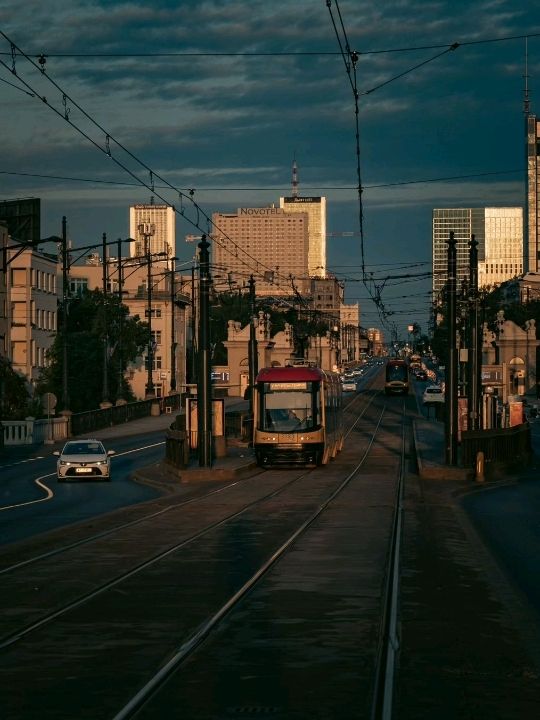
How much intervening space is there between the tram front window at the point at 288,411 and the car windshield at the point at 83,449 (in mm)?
5498

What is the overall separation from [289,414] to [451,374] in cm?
575

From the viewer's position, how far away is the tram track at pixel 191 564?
39.7 feet

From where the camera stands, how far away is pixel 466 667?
11234 millimetres

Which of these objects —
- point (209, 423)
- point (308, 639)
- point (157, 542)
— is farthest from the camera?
point (209, 423)

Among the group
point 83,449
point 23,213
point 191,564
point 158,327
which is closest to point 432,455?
point 83,449

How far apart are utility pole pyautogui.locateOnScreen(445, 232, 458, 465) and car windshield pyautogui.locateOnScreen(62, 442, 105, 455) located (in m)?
11.0

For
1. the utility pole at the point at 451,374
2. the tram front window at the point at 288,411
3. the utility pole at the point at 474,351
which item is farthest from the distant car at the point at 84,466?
the utility pole at the point at 474,351

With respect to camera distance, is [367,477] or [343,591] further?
[367,477]

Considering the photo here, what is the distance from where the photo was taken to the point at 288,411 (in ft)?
147

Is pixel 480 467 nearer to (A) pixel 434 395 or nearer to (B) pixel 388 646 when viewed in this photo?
(B) pixel 388 646

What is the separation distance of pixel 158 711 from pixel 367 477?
107 feet

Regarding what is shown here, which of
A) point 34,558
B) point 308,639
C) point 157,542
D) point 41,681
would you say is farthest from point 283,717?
point 157,542

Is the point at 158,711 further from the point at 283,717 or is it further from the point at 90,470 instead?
the point at 90,470

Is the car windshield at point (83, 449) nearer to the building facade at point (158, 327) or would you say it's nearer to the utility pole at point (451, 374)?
the utility pole at point (451, 374)
